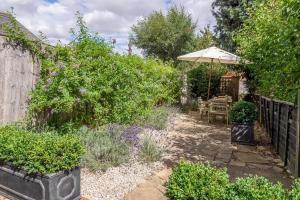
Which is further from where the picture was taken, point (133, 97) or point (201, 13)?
point (201, 13)

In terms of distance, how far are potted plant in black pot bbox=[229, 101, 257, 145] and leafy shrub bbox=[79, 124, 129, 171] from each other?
2843 millimetres

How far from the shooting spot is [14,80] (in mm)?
3908

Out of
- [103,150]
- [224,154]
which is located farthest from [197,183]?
[224,154]

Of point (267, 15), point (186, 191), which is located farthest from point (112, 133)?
point (267, 15)

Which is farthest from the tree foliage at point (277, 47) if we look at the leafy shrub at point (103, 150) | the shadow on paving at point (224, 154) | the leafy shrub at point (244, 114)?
the leafy shrub at point (103, 150)

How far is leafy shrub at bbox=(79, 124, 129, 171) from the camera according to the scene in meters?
3.89

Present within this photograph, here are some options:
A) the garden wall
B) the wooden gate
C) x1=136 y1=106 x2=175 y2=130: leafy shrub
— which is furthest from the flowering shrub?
the wooden gate

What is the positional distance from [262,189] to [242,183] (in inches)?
5.5

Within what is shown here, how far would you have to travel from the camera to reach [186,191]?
2170 millimetres

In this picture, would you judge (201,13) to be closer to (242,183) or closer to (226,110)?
(226,110)

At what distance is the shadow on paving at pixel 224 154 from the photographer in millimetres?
4270

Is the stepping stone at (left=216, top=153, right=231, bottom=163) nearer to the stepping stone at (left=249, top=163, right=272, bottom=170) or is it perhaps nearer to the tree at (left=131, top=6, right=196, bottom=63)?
the stepping stone at (left=249, top=163, right=272, bottom=170)

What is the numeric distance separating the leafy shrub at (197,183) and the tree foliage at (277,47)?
1.72 meters

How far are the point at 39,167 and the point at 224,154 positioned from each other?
3.50 meters
